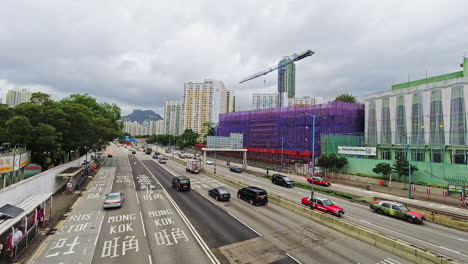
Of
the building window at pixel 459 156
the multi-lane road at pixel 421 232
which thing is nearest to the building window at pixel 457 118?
the building window at pixel 459 156

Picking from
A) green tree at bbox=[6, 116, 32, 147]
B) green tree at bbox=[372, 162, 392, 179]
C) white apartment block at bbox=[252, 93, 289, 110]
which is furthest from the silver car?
white apartment block at bbox=[252, 93, 289, 110]

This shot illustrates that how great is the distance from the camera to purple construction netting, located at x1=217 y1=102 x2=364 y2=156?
182 ft

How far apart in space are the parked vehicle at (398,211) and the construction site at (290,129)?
28.0 meters

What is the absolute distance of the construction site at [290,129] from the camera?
5544 centimetres

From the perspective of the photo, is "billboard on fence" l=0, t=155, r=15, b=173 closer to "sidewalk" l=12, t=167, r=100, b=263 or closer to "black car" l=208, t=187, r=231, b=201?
"sidewalk" l=12, t=167, r=100, b=263

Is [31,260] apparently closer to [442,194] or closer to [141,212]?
[141,212]

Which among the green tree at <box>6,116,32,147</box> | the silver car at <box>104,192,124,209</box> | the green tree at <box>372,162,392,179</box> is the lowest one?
the silver car at <box>104,192,124,209</box>

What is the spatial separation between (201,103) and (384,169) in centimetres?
14957

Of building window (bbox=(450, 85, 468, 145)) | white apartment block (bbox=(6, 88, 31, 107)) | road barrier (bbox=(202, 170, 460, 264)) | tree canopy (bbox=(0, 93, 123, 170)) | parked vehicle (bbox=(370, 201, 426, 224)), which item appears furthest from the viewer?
white apartment block (bbox=(6, 88, 31, 107))

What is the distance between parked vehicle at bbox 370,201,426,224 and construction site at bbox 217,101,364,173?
91.8 feet

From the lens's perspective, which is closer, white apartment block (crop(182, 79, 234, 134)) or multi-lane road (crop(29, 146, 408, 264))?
multi-lane road (crop(29, 146, 408, 264))

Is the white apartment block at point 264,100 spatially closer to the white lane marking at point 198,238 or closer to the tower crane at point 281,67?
the tower crane at point 281,67

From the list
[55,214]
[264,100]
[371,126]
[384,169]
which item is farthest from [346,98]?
[264,100]

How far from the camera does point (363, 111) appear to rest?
196 feet
